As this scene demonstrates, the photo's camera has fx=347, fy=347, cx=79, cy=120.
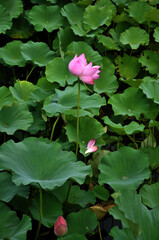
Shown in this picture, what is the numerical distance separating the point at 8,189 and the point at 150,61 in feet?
4.54

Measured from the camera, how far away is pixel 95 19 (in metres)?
2.37

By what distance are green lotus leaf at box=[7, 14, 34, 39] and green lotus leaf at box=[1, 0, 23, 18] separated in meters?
0.07

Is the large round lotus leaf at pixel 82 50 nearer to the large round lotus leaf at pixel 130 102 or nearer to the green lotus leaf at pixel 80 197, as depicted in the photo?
the large round lotus leaf at pixel 130 102

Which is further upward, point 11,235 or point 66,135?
point 11,235

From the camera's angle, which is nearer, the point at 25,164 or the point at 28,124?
the point at 25,164

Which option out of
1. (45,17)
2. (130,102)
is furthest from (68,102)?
(45,17)

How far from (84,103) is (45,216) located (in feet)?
1.94

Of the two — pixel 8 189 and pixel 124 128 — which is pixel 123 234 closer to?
pixel 8 189

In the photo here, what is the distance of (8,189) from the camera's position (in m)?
1.27

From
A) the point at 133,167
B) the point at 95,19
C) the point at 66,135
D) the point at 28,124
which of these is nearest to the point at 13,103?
the point at 28,124

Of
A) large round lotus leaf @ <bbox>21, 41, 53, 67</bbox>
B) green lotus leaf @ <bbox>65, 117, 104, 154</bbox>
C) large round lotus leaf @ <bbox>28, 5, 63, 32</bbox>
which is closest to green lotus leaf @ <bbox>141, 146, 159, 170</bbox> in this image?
green lotus leaf @ <bbox>65, 117, 104, 154</bbox>

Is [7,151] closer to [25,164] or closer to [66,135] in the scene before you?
[25,164]

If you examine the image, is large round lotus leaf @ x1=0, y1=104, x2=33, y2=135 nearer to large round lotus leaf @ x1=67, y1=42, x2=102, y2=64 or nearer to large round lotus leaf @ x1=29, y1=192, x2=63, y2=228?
large round lotus leaf @ x1=29, y1=192, x2=63, y2=228

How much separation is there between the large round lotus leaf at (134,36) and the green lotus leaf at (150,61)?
0.09 meters
